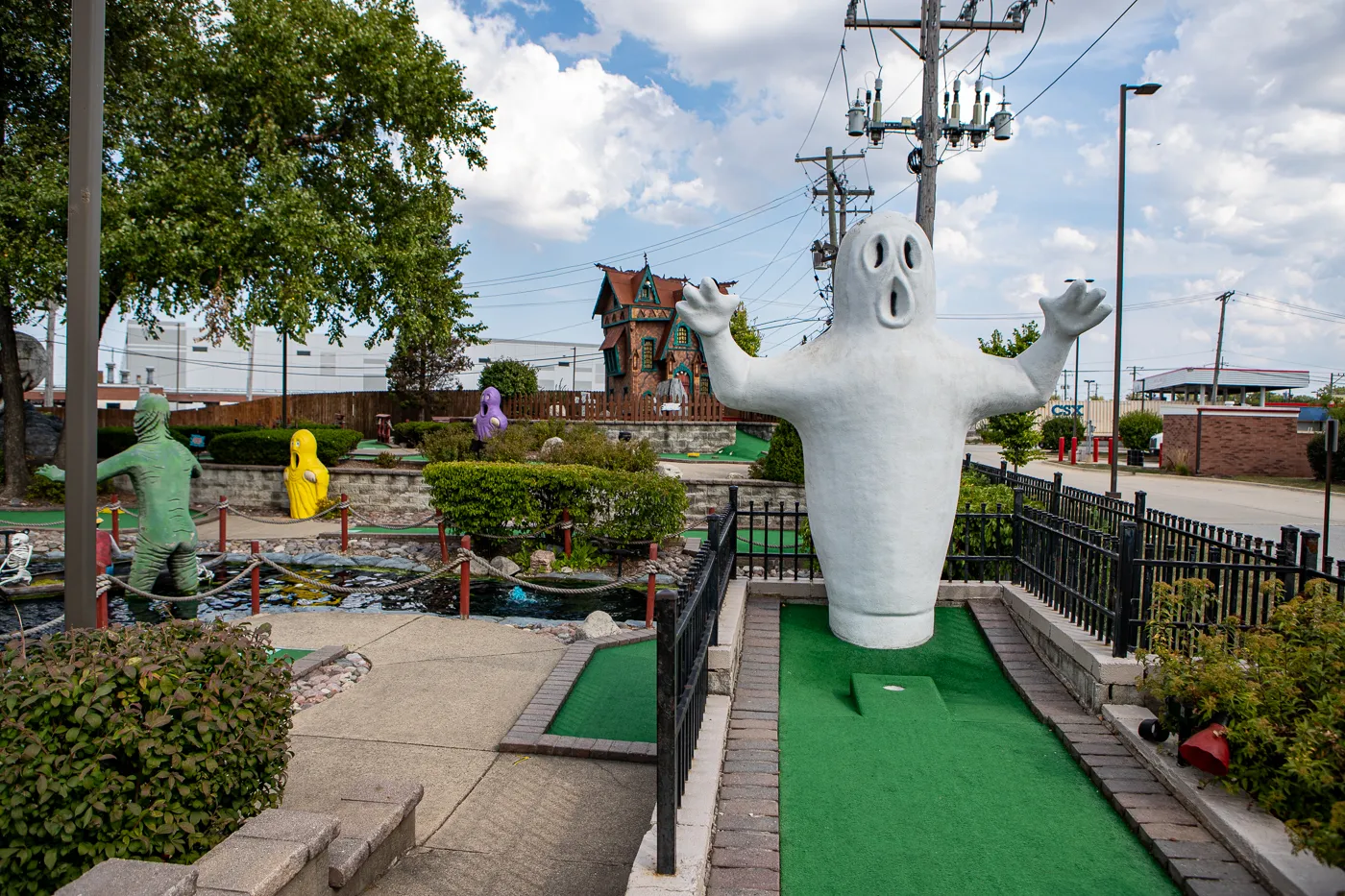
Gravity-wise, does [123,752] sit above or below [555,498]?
below

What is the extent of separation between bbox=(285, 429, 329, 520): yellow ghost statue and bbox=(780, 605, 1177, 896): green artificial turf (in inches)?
469

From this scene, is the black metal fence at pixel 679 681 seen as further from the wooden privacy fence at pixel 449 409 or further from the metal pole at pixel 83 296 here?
the wooden privacy fence at pixel 449 409

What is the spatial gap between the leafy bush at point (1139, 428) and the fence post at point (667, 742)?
3671cm

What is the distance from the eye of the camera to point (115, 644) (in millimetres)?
3318

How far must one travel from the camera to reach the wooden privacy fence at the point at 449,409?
28922mm

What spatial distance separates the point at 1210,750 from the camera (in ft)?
12.4

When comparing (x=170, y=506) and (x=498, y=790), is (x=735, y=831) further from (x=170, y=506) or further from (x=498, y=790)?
(x=170, y=506)

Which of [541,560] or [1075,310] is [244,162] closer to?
[541,560]

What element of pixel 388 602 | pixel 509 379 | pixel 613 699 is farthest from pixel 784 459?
pixel 509 379

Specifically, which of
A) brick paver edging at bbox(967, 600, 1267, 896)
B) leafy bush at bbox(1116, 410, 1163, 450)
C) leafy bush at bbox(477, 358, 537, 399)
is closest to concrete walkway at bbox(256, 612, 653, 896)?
brick paver edging at bbox(967, 600, 1267, 896)

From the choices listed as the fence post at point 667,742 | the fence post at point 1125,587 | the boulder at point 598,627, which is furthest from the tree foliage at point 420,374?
the fence post at point 667,742

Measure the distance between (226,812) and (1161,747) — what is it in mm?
4364

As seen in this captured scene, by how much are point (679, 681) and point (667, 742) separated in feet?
1.31

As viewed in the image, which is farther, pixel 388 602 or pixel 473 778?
pixel 388 602
